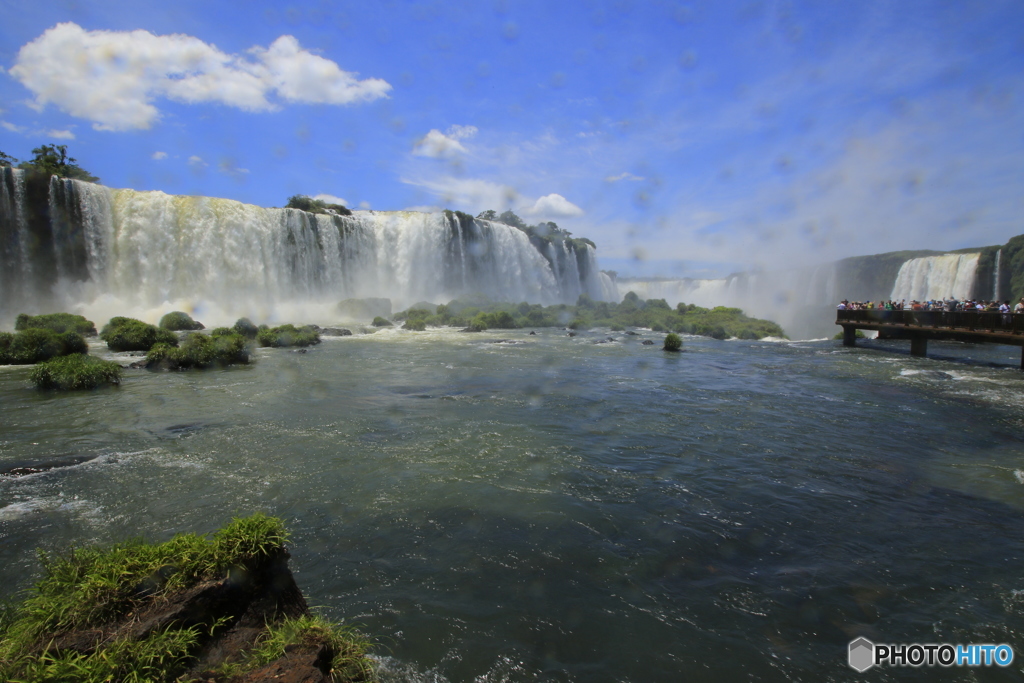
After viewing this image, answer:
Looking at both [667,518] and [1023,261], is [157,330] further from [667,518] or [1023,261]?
[1023,261]

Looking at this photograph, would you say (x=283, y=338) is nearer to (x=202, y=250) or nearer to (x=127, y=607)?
(x=202, y=250)

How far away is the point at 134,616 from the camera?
2.84 meters

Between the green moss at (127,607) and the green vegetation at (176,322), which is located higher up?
the green vegetation at (176,322)

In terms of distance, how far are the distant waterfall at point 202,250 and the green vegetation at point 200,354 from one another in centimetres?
1844

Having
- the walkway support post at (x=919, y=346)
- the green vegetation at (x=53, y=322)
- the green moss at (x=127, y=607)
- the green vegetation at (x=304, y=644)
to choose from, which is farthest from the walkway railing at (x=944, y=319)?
the green vegetation at (x=53, y=322)

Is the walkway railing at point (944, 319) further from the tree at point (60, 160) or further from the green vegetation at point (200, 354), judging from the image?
the tree at point (60, 160)

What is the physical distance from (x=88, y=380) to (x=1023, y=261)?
62395mm

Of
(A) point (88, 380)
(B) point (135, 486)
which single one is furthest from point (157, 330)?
(B) point (135, 486)

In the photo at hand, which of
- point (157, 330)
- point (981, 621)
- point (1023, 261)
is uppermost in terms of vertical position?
point (1023, 261)

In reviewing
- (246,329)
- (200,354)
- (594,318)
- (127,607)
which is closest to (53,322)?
(246,329)

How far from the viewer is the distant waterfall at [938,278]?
1713 inches

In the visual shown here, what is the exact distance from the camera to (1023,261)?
4175cm

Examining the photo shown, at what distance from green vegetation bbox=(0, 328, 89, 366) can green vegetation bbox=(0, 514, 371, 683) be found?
1859cm

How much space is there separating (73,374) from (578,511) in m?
14.4
